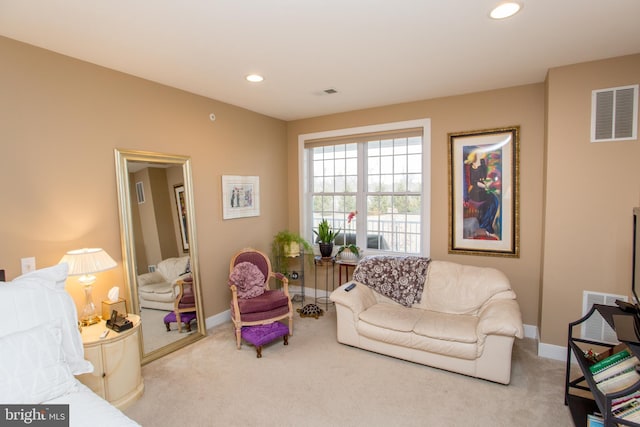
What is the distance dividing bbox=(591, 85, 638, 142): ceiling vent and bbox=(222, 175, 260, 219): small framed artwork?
369 cm

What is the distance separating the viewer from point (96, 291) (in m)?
2.91

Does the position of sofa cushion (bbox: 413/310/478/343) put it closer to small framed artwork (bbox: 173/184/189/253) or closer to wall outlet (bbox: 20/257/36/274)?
small framed artwork (bbox: 173/184/189/253)

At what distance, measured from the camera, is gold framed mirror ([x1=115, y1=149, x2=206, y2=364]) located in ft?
10.2

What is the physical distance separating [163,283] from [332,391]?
199cm

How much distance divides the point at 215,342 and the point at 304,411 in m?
1.54

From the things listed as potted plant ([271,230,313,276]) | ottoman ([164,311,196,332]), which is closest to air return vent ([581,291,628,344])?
potted plant ([271,230,313,276])

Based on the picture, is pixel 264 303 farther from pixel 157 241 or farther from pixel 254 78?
pixel 254 78

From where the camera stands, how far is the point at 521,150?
3578 millimetres

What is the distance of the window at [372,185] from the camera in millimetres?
4285

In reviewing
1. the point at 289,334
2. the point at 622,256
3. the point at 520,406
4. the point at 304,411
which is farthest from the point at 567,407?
the point at 289,334

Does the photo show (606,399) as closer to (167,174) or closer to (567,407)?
(567,407)

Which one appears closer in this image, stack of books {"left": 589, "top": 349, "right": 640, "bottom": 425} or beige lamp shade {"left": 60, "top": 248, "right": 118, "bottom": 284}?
stack of books {"left": 589, "top": 349, "right": 640, "bottom": 425}

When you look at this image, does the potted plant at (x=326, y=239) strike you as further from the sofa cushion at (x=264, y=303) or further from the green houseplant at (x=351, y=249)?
the sofa cushion at (x=264, y=303)

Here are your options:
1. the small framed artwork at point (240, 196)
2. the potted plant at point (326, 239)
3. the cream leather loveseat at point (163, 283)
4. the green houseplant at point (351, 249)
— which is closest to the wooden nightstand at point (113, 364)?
the cream leather loveseat at point (163, 283)
